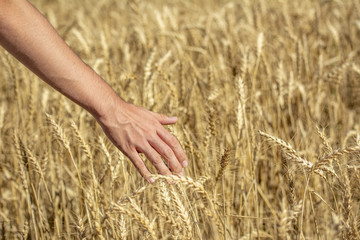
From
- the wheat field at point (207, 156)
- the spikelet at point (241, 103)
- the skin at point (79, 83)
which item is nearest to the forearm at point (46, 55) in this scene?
the skin at point (79, 83)

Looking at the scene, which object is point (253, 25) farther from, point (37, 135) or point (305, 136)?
point (37, 135)

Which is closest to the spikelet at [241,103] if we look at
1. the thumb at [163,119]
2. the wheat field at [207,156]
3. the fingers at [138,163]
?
the wheat field at [207,156]

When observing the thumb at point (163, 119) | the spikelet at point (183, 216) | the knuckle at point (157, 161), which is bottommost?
the spikelet at point (183, 216)

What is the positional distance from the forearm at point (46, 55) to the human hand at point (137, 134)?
4cm

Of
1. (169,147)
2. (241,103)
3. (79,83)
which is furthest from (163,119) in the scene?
(241,103)

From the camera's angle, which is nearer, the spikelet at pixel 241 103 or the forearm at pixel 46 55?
the forearm at pixel 46 55

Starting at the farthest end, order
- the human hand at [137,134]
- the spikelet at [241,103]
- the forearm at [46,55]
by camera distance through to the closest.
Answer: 1. the spikelet at [241,103]
2. the human hand at [137,134]
3. the forearm at [46,55]

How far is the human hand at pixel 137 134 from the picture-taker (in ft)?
→ 3.46

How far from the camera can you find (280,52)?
2766mm

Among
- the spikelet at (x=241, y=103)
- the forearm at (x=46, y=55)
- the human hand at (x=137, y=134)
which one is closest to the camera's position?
the forearm at (x=46, y=55)

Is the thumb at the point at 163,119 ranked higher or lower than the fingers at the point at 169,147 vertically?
higher

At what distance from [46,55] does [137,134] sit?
0.30 meters

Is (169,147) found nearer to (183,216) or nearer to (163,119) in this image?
(163,119)

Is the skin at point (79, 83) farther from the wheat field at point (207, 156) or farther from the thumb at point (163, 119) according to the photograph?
the wheat field at point (207, 156)
